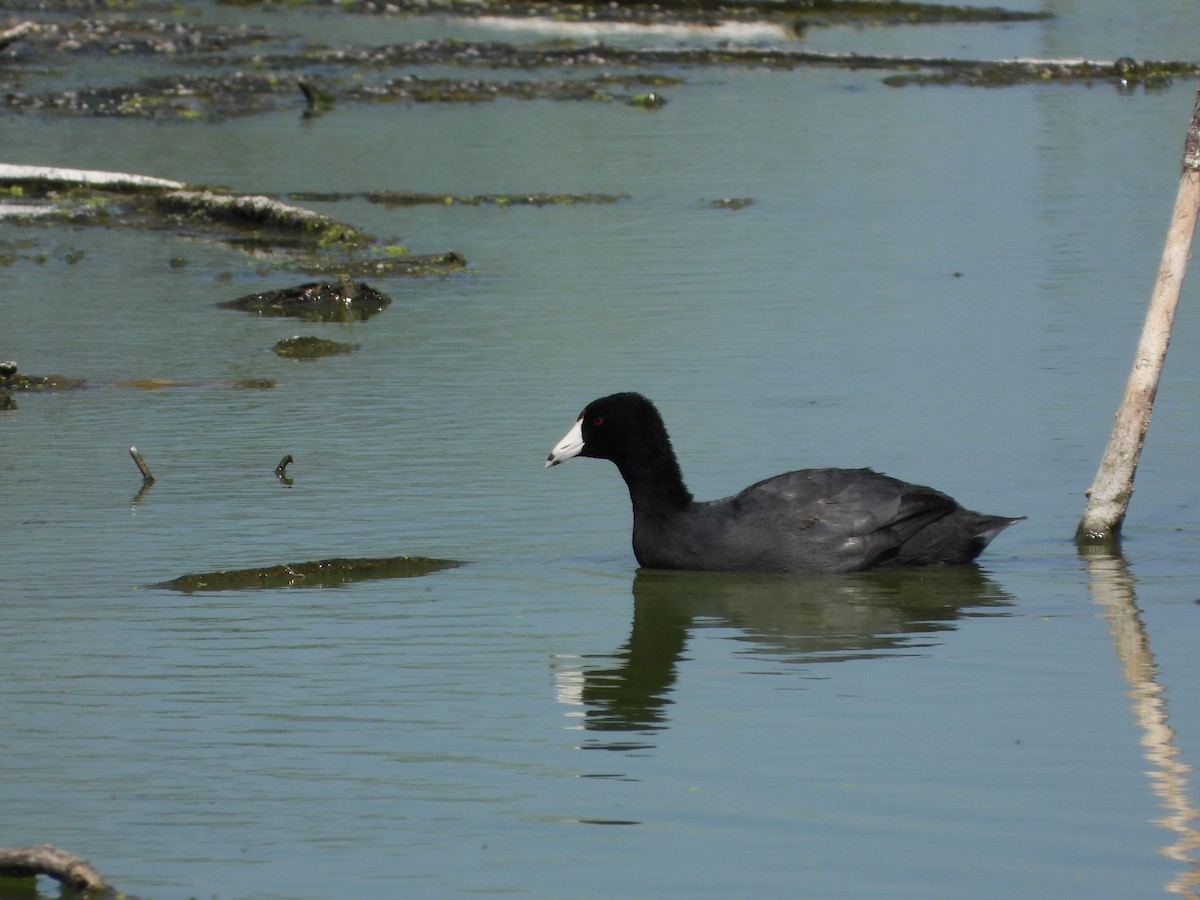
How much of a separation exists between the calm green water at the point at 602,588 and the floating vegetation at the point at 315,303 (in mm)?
298

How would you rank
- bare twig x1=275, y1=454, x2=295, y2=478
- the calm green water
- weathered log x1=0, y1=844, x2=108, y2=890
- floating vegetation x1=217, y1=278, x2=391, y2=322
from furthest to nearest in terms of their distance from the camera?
floating vegetation x1=217, y1=278, x2=391, y2=322
bare twig x1=275, y1=454, x2=295, y2=478
the calm green water
weathered log x1=0, y1=844, x2=108, y2=890

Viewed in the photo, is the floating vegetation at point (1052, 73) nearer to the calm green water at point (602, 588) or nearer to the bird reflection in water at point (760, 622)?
the calm green water at point (602, 588)

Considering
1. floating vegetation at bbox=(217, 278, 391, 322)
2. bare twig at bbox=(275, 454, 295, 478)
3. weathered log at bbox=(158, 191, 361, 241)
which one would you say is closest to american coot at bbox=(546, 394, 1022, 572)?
bare twig at bbox=(275, 454, 295, 478)

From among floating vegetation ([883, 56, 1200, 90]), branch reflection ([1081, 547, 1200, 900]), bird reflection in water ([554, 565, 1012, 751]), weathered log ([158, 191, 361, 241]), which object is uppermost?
floating vegetation ([883, 56, 1200, 90])

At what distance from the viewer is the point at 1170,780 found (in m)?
7.38

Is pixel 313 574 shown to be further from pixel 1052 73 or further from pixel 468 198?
pixel 1052 73

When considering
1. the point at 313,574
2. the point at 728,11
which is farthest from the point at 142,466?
the point at 728,11

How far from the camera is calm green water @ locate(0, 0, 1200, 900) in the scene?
22.7 feet

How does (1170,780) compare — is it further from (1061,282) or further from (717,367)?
(1061,282)

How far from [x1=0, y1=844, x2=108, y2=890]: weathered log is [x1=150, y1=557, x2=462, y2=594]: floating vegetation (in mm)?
4157

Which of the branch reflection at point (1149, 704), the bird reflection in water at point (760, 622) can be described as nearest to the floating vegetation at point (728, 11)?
the bird reflection in water at point (760, 622)

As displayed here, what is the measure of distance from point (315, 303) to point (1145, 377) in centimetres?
947

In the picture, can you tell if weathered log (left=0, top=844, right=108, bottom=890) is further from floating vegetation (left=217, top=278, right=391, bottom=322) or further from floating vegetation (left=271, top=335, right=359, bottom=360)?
floating vegetation (left=217, top=278, right=391, bottom=322)

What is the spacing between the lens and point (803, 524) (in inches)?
425
